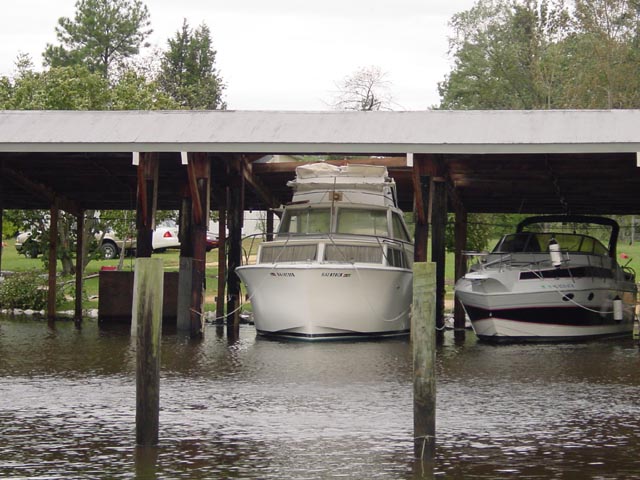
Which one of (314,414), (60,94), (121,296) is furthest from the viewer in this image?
(60,94)

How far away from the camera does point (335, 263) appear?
22.0 metres

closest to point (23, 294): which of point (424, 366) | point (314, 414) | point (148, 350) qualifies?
point (314, 414)

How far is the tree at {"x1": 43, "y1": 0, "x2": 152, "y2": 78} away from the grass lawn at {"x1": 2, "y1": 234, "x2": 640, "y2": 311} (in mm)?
17039

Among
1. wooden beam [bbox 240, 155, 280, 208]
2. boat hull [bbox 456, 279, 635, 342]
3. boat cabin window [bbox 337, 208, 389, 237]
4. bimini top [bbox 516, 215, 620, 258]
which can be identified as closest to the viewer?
boat hull [bbox 456, 279, 635, 342]

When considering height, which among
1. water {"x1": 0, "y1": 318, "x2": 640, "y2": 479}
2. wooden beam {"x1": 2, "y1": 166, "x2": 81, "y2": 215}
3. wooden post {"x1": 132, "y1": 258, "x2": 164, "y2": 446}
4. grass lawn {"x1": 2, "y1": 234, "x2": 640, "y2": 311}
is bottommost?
water {"x1": 0, "y1": 318, "x2": 640, "y2": 479}

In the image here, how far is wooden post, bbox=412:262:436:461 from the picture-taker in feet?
37.2

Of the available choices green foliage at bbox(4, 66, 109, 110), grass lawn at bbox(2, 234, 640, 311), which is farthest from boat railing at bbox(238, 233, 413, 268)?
green foliage at bbox(4, 66, 109, 110)

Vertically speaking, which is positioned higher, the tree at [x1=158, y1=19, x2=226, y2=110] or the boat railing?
the tree at [x1=158, y1=19, x2=226, y2=110]

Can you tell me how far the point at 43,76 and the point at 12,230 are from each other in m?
7.25

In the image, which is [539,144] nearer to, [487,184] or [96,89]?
[487,184]

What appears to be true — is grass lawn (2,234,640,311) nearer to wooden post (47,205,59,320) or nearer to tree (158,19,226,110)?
wooden post (47,205,59,320)

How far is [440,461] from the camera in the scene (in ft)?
36.8

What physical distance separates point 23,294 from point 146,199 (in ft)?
37.2

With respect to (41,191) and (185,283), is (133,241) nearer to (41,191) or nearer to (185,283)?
(41,191)
